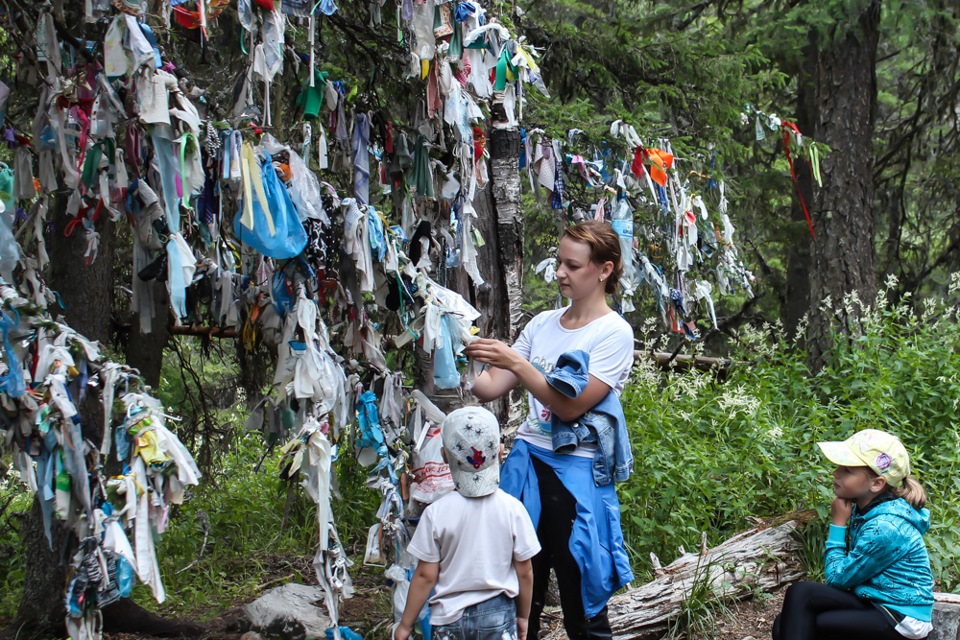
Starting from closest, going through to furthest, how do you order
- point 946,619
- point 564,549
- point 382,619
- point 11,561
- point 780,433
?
point 564,549 < point 946,619 < point 382,619 < point 780,433 < point 11,561

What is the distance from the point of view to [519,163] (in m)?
4.55

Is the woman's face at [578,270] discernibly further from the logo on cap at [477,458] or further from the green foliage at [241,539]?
the green foliage at [241,539]

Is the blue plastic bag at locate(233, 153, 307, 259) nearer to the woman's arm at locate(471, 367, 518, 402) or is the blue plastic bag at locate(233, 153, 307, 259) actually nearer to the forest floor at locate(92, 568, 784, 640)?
the woman's arm at locate(471, 367, 518, 402)

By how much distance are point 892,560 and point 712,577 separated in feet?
4.12

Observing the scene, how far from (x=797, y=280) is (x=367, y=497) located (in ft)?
21.3

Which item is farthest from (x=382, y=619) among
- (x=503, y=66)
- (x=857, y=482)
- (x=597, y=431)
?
(x=503, y=66)

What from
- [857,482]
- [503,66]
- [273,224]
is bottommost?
[857,482]

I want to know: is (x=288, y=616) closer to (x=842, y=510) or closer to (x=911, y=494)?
(x=842, y=510)

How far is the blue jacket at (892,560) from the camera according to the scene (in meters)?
3.32

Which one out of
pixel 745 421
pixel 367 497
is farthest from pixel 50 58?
pixel 745 421

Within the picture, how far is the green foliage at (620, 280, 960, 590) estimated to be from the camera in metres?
5.02

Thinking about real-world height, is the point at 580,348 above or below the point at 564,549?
above

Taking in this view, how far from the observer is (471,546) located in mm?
2883

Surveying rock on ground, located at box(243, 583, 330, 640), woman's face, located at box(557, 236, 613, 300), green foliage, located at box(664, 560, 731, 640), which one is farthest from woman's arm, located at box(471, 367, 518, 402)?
rock on ground, located at box(243, 583, 330, 640)
